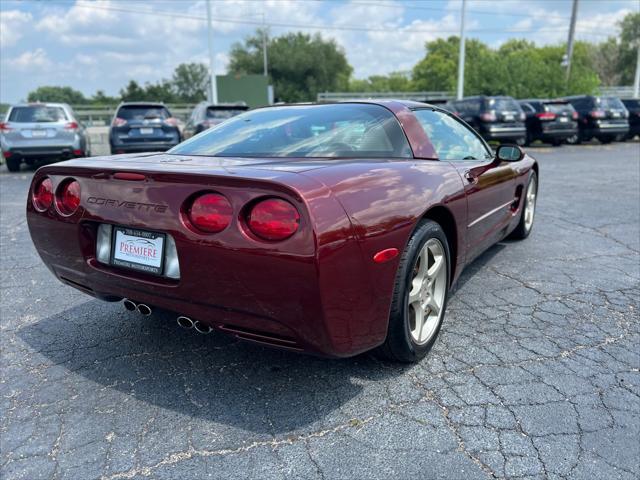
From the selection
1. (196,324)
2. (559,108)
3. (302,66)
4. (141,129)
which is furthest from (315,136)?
(302,66)

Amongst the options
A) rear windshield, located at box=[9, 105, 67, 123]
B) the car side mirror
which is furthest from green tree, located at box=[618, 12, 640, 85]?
the car side mirror

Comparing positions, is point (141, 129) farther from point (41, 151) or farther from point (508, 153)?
point (508, 153)

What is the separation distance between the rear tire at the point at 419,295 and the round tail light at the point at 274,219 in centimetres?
64

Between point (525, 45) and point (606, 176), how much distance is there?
3510 inches

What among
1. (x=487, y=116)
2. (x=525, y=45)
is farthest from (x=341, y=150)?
(x=525, y=45)

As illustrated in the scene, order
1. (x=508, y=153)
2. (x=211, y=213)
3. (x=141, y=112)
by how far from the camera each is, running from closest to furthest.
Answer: (x=211, y=213) < (x=508, y=153) < (x=141, y=112)

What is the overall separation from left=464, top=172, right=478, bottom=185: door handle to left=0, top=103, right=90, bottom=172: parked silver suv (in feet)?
32.4

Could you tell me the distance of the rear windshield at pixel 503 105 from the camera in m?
15.2

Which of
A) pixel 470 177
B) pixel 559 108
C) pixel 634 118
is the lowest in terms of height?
pixel 634 118

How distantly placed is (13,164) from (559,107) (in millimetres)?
15658

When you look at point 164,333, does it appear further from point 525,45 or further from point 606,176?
point 525,45

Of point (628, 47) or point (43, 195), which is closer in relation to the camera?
point (43, 195)

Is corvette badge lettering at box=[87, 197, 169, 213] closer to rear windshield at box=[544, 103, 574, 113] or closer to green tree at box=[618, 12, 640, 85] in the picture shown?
rear windshield at box=[544, 103, 574, 113]

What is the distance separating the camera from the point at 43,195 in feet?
8.74
